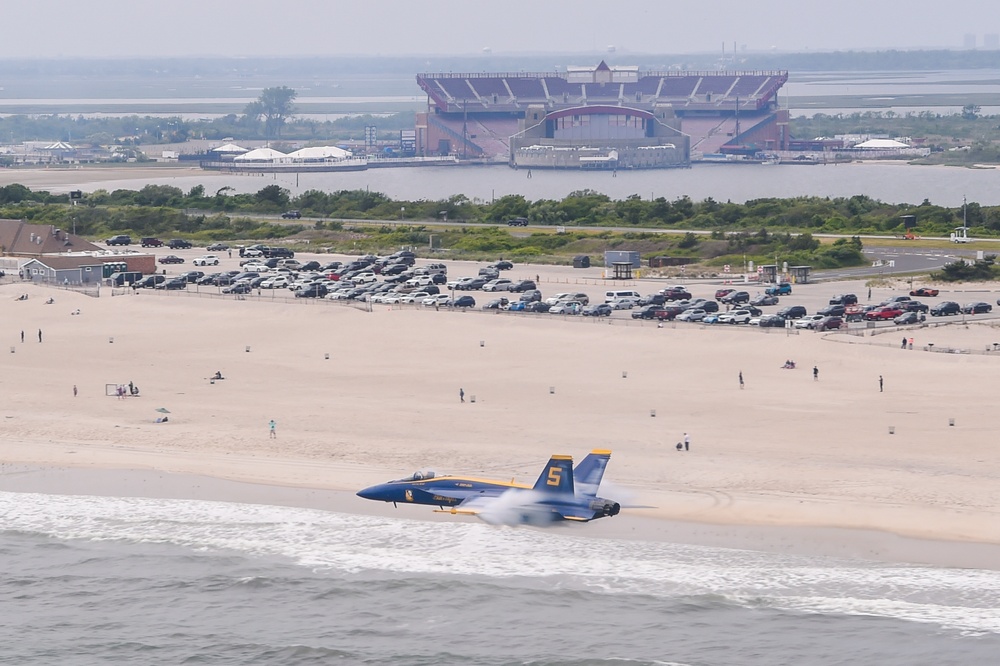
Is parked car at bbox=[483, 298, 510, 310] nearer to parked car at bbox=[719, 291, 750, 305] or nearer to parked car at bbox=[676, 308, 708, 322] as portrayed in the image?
parked car at bbox=[676, 308, 708, 322]

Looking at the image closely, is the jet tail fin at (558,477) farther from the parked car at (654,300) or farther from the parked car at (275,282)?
the parked car at (275,282)

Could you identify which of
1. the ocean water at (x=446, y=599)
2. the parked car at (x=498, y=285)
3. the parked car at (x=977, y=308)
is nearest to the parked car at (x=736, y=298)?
the parked car at (x=977, y=308)

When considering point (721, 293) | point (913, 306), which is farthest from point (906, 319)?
point (721, 293)

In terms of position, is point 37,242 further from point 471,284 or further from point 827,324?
point 827,324

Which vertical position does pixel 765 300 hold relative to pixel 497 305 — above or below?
below

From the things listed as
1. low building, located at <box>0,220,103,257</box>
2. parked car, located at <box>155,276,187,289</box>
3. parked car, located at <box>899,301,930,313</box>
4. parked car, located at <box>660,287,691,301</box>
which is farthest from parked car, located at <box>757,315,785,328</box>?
low building, located at <box>0,220,103,257</box>

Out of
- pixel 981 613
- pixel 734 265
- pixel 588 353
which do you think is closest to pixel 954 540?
pixel 981 613
